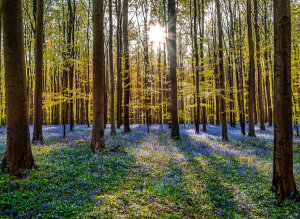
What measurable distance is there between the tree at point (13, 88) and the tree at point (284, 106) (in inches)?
308

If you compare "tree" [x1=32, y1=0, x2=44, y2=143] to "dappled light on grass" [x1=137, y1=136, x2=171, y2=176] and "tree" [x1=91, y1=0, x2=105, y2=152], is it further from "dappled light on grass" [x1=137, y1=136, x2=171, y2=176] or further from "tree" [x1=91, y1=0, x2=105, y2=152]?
"dappled light on grass" [x1=137, y1=136, x2=171, y2=176]

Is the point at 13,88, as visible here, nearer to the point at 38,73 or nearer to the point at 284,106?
the point at 38,73

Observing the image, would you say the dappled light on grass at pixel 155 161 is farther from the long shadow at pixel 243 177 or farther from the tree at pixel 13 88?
the tree at pixel 13 88

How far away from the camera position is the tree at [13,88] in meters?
5.49

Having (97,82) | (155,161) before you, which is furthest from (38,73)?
(155,161)

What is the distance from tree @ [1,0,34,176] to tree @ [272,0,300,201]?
782 centimetres

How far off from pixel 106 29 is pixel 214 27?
55.4 ft

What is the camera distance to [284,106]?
4.91 m

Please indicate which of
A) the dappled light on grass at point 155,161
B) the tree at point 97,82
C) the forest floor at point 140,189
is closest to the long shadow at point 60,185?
the forest floor at point 140,189

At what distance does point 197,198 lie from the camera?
492 cm

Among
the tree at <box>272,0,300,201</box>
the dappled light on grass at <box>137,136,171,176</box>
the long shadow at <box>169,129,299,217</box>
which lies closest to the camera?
the long shadow at <box>169,129,299,217</box>

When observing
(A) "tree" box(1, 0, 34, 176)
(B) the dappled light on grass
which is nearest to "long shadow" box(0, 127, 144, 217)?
(A) "tree" box(1, 0, 34, 176)

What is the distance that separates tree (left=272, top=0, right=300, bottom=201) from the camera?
16.0 ft

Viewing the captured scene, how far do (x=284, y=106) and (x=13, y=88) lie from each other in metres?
8.19
